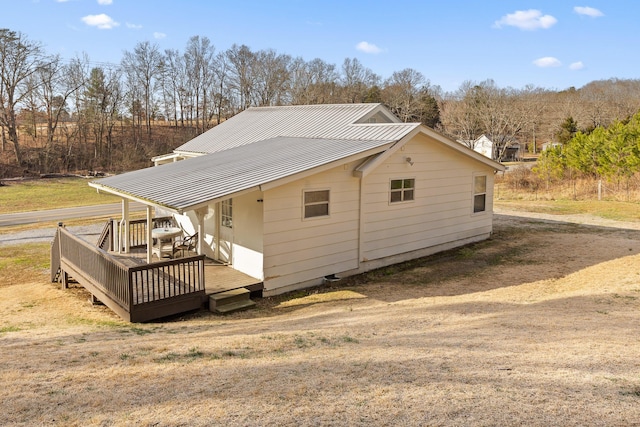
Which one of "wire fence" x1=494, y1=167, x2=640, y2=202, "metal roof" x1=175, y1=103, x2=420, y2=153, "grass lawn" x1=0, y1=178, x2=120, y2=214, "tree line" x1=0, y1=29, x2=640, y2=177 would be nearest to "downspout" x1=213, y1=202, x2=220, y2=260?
"metal roof" x1=175, y1=103, x2=420, y2=153

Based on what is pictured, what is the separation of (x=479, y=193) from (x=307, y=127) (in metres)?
6.03

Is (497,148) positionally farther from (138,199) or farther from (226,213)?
(138,199)

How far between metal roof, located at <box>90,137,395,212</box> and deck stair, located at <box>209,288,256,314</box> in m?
2.07

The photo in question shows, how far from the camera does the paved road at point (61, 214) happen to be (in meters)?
22.5

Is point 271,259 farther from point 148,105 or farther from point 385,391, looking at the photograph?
point 148,105

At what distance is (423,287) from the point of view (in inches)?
435

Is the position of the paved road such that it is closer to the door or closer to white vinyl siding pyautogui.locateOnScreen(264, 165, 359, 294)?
the door

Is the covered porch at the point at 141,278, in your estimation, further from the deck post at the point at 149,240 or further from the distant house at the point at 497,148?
the distant house at the point at 497,148

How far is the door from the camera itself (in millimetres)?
11516

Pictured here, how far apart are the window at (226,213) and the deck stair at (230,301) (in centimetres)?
221

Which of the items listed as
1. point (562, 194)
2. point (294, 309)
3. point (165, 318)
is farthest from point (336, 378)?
point (562, 194)

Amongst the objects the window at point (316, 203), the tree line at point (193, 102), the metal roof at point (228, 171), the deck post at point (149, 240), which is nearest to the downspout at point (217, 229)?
the metal roof at point (228, 171)

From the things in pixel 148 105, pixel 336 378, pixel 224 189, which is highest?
pixel 148 105

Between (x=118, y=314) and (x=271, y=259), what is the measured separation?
3.20 metres
